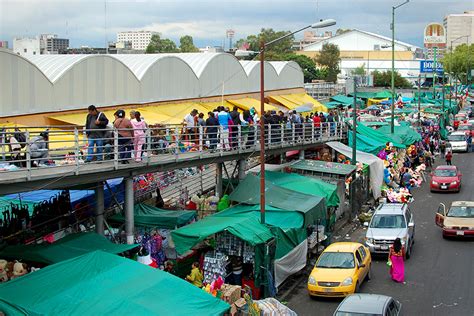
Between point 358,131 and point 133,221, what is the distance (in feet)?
77.8

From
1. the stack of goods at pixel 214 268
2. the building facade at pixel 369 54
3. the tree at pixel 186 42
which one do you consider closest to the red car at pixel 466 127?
the stack of goods at pixel 214 268

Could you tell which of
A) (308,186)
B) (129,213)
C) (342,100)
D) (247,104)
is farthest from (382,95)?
(129,213)

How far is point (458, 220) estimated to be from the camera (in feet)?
87.1

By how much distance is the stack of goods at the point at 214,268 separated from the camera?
62.5ft

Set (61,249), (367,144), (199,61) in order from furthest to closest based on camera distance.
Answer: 1. (199,61)
2. (367,144)
3. (61,249)

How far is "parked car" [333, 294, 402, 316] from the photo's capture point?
1470cm

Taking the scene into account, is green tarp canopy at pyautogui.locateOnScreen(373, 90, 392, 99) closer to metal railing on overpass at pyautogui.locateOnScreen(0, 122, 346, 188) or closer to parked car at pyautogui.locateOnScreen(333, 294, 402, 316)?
metal railing on overpass at pyautogui.locateOnScreen(0, 122, 346, 188)

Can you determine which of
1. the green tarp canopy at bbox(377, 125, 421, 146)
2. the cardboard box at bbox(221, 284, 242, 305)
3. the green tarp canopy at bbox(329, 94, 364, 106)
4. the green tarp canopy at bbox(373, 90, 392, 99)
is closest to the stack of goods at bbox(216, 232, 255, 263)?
the cardboard box at bbox(221, 284, 242, 305)

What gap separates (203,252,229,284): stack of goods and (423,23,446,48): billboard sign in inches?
5482

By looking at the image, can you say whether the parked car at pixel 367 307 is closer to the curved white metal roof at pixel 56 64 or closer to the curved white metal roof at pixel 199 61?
the curved white metal roof at pixel 56 64

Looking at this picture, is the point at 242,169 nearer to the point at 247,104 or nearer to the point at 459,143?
the point at 247,104

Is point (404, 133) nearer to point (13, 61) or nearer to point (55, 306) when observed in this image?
point (13, 61)

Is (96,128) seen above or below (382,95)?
below

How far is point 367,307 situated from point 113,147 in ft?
26.3
